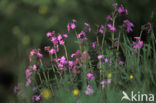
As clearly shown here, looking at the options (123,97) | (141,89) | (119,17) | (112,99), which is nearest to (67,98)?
(112,99)

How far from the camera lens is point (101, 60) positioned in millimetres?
3033

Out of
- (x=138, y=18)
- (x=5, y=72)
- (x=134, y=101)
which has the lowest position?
(x=134, y=101)

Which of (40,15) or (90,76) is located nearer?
(90,76)

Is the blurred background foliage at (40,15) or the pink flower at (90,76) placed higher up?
the blurred background foliage at (40,15)

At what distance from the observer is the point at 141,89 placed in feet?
8.12

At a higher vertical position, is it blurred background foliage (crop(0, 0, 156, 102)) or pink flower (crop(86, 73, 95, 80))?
blurred background foliage (crop(0, 0, 156, 102))

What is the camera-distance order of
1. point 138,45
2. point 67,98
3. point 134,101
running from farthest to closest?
point 138,45
point 134,101
point 67,98

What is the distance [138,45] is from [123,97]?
0.74 meters

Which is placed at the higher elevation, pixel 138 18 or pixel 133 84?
pixel 138 18

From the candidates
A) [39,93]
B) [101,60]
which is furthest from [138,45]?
[39,93]

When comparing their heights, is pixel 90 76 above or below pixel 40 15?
below

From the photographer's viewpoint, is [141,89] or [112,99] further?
[141,89]

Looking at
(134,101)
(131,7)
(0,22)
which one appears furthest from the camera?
(131,7)

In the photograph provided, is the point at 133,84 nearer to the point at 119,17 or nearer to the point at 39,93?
the point at 39,93
